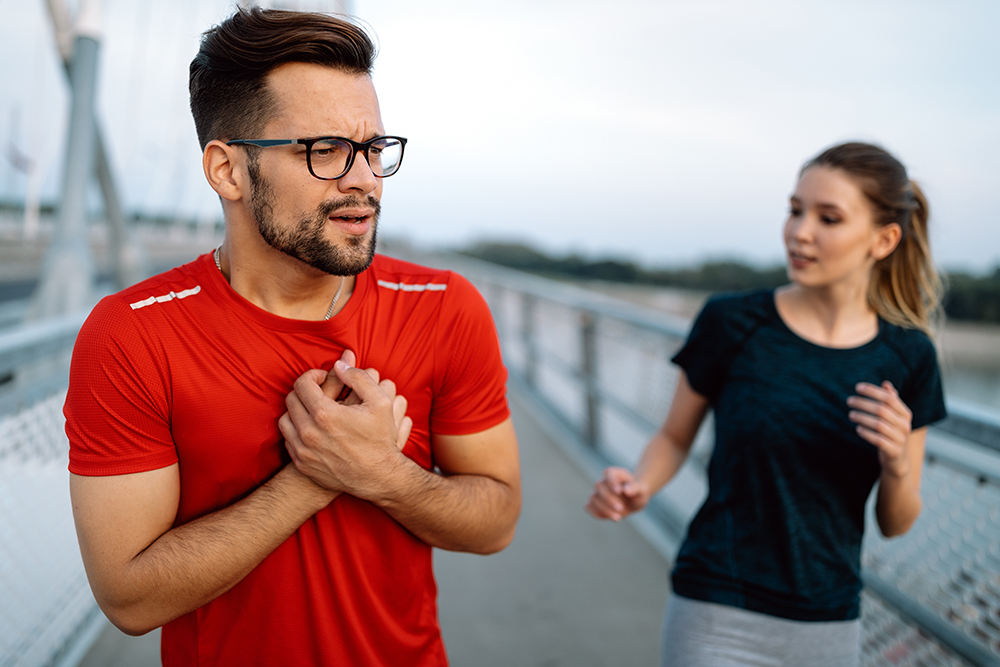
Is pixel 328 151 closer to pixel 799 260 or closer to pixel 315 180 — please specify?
pixel 315 180

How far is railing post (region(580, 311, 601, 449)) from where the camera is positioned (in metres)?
5.42

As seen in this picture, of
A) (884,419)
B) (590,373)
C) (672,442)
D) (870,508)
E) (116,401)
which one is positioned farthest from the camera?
(590,373)

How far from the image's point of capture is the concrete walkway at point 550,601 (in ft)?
9.04

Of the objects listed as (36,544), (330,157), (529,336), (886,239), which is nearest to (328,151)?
(330,157)

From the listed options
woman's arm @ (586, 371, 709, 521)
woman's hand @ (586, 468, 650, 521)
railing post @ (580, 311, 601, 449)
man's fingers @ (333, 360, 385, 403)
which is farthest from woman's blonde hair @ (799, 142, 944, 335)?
railing post @ (580, 311, 601, 449)

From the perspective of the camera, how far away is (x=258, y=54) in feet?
3.92

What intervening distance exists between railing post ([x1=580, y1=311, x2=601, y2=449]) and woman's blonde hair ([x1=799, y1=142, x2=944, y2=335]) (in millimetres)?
3452

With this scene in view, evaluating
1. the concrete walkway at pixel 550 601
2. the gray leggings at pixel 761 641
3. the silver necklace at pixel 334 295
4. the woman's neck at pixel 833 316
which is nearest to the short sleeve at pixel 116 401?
the silver necklace at pixel 334 295

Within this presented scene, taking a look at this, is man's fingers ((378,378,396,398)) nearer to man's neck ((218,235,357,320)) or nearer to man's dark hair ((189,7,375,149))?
man's neck ((218,235,357,320))

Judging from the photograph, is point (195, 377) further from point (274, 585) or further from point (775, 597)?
point (775, 597)

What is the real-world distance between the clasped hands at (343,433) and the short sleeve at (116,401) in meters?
0.21

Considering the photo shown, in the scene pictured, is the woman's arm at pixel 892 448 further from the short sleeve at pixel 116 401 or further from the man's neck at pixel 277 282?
the short sleeve at pixel 116 401

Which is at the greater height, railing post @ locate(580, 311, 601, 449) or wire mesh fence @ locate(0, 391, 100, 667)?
wire mesh fence @ locate(0, 391, 100, 667)

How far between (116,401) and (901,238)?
1.98m
